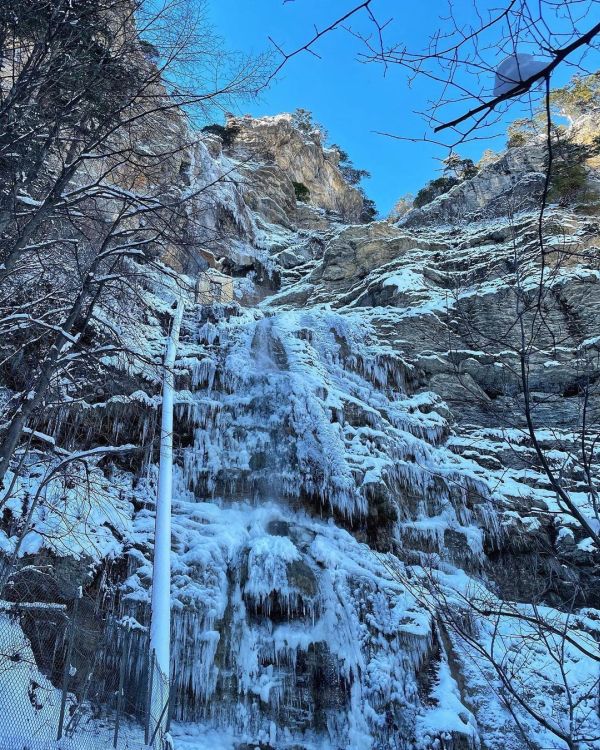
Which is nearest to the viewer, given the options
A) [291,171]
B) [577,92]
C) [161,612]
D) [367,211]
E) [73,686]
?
[577,92]

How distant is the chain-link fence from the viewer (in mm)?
4355

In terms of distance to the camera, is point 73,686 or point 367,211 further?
point 367,211

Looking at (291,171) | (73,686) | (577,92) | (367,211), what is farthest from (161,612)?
(367,211)

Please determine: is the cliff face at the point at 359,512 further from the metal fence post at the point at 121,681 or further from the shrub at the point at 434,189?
the shrub at the point at 434,189

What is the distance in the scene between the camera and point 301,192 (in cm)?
3709

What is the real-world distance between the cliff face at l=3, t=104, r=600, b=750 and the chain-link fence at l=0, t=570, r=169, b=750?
8.2 inches

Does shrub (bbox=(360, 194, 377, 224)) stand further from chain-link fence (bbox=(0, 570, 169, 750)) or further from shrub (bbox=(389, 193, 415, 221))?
chain-link fence (bbox=(0, 570, 169, 750))

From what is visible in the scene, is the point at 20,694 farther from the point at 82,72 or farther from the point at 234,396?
the point at 234,396

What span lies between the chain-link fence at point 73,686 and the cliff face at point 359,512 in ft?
0.68

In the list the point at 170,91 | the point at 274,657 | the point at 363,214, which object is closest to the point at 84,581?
the point at 274,657

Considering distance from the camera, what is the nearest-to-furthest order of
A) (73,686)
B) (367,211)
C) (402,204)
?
1. (73,686)
2. (367,211)
3. (402,204)

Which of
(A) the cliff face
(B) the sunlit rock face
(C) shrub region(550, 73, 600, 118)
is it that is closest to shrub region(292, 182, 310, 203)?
(B) the sunlit rock face

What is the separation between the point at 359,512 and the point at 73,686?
5.93 meters

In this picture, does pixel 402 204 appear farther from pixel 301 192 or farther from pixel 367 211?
pixel 301 192
